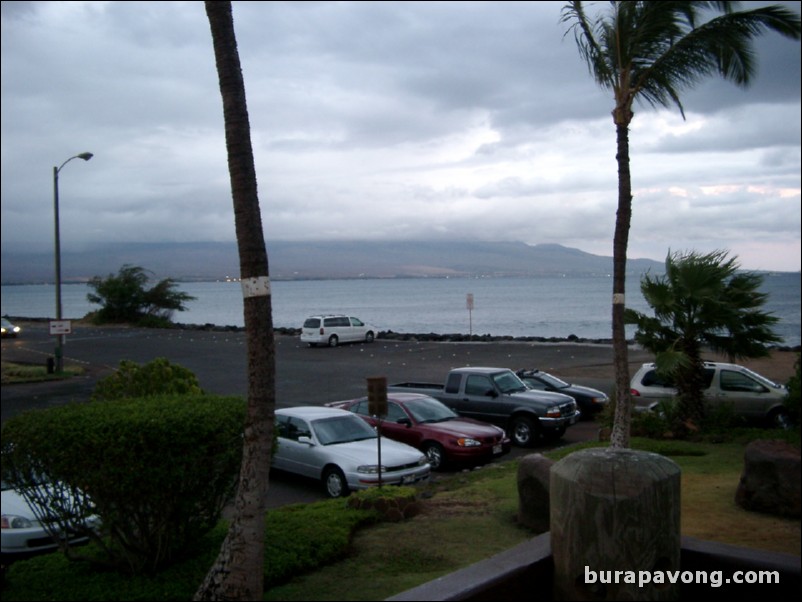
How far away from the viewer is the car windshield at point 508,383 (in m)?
16.9

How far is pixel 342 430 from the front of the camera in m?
13.2

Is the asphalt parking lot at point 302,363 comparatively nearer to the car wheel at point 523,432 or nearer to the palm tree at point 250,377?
the car wheel at point 523,432

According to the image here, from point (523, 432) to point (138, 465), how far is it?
1058cm

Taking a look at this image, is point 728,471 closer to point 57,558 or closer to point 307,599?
point 307,599

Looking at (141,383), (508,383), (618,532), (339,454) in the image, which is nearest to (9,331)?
(508,383)

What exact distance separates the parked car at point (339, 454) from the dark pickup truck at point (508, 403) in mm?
3697

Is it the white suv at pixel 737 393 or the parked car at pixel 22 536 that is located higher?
the white suv at pixel 737 393

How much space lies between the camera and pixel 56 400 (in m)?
23.2

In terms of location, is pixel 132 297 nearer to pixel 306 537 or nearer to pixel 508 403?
pixel 508 403

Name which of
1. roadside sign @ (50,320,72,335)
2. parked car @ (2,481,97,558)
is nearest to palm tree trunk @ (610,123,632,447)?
parked car @ (2,481,97,558)

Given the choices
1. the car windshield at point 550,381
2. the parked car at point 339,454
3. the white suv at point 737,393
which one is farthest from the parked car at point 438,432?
the car windshield at point 550,381

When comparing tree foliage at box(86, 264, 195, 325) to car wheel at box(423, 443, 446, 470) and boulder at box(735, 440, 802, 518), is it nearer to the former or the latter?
car wheel at box(423, 443, 446, 470)

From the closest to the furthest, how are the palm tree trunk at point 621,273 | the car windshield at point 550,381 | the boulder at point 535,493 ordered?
the boulder at point 535,493 < the palm tree trunk at point 621,273 < the car windshield at point 550,381

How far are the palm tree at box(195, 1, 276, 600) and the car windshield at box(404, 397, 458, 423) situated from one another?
8.96 meters
